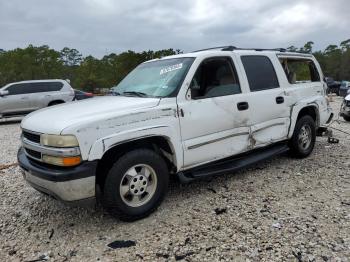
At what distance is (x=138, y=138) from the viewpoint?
363cm

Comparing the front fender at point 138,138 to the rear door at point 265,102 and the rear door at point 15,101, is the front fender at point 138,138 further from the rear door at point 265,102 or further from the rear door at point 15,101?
the rear door at point 15,101

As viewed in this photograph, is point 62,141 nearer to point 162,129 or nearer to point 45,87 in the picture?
point 162,129

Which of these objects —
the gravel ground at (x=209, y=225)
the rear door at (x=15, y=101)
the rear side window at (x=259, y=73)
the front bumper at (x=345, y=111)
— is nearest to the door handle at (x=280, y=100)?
the rear side window at (x=259, y=73)

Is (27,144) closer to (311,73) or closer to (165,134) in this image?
(165,134)

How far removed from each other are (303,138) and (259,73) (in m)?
1.59

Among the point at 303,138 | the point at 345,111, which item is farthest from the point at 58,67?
the point at 303,138

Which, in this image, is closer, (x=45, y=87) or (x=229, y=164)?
(x=229, y=164)

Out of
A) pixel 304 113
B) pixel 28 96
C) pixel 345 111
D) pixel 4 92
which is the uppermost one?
pixel 4 92

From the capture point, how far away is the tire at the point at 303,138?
5.74m

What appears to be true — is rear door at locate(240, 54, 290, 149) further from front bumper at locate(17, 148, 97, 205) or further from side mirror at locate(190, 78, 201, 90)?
front bumper at locate(17, 148, 97, 205)

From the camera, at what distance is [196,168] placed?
427 centimetres

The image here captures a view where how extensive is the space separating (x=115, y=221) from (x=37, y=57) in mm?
45191

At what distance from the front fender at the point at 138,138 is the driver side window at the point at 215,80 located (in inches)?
23.6

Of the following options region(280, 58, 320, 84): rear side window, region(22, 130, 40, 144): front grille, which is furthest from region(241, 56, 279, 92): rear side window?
region(22, 130, 40, 144): front grille
